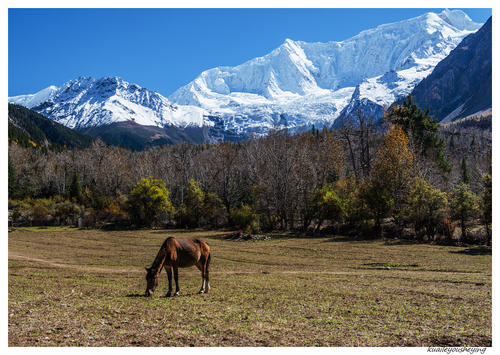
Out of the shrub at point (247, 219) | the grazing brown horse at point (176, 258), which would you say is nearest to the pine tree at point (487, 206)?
the shrub at point (247, 219)

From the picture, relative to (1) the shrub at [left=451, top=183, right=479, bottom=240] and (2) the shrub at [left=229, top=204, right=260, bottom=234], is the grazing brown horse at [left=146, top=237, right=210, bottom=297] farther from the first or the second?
(2) the shrub at [left=229, top=204, right=260, bottom=234]

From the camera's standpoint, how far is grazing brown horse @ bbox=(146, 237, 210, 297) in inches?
465

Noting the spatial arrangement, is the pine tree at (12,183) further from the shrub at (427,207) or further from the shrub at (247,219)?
the shrub at (427,207)

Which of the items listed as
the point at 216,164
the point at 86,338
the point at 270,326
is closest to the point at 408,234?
the point at 270,326

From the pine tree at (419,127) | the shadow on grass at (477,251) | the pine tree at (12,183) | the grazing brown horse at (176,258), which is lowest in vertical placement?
the shadow on grass at (477,251)

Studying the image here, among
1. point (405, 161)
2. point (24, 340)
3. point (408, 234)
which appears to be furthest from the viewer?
point (405, 161)

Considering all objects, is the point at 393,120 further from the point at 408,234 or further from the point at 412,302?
the point at 412,302

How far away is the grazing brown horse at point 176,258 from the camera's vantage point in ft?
38.7

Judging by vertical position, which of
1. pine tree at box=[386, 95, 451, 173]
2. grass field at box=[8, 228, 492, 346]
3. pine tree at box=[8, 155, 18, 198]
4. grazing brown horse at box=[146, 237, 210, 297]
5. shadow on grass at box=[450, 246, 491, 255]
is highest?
pine tree at box=[386, 95, 451, 173]

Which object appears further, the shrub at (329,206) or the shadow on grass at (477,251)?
the shrub at (329,206)

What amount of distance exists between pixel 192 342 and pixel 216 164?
66.3 meters

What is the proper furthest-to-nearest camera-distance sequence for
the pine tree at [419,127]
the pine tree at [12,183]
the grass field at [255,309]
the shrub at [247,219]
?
1. the pine tree at [12,183]
2. the pine tree at [419,127]
3. the shrub at [247,219]
4. the grass field at [255,309]

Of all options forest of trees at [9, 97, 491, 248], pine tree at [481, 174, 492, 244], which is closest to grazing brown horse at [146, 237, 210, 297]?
pine tree at [481, 174, 492, 244]

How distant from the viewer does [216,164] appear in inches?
2867
